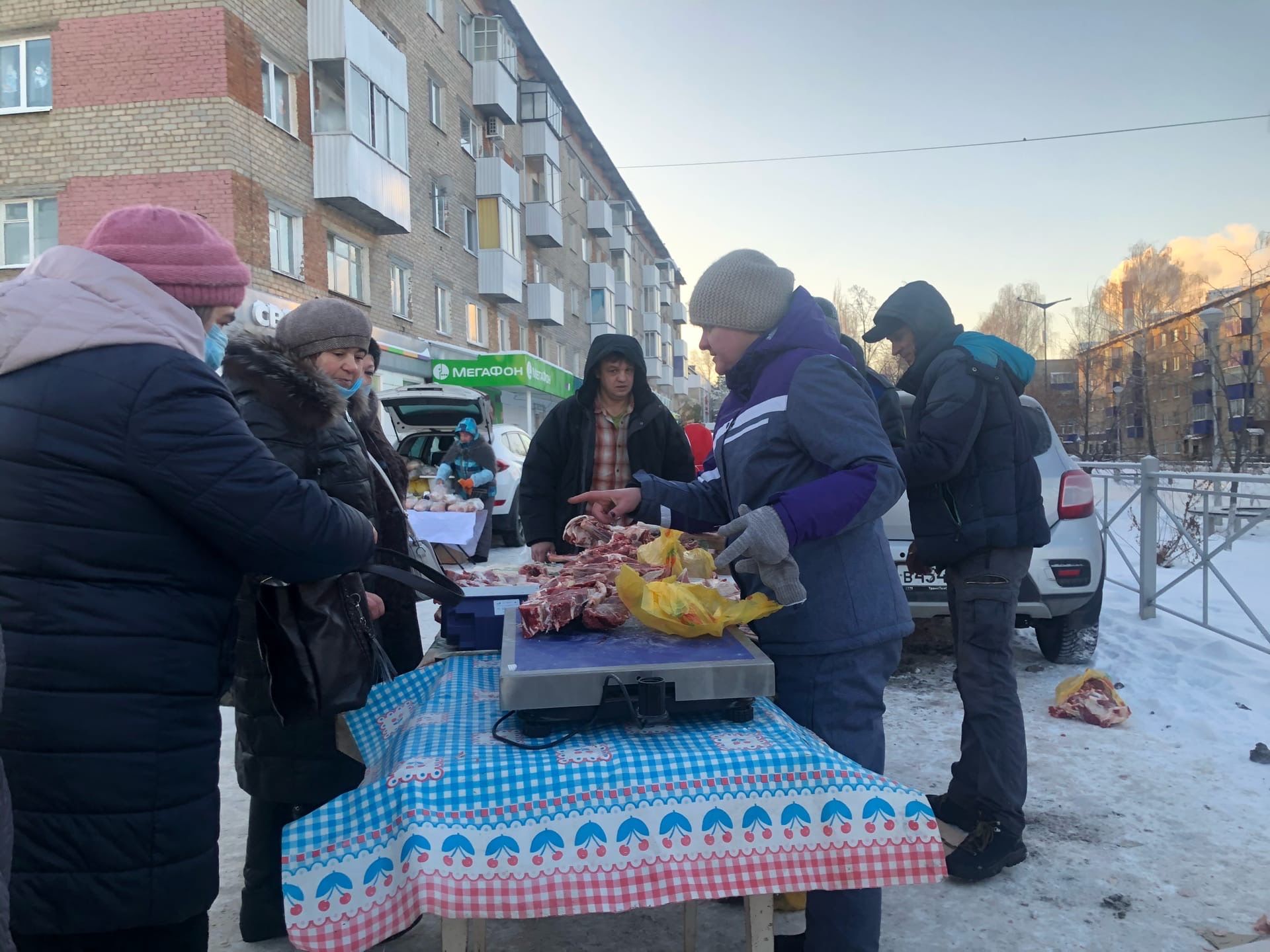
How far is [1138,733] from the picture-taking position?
465cm

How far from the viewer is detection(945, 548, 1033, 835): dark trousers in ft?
10.6

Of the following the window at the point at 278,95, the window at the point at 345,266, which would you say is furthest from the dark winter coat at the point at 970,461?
the window at the point at 345,266

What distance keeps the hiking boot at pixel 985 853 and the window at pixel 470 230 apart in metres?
25.0

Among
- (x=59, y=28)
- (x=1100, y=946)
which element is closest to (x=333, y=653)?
(x=1100, y=946)

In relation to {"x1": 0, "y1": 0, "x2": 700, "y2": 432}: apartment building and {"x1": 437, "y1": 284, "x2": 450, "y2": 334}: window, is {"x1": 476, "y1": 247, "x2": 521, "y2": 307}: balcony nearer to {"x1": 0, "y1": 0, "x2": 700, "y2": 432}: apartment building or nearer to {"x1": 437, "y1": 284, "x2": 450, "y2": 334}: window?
{"x1": 0, "y1": 0, "x2": 700, "y2": 432}: apartment building

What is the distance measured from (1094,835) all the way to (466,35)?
92.4 feet

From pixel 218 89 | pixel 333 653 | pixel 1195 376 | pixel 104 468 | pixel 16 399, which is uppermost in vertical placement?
pixel 218 89

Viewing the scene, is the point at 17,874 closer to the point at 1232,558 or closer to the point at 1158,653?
the point at 1158,653

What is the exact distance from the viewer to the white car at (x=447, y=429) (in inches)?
455

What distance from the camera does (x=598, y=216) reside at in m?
42.6

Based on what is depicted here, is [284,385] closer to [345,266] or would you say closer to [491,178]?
[345,266]

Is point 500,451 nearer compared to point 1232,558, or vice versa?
point 1232,558

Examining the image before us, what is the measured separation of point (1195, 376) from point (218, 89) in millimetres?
39788

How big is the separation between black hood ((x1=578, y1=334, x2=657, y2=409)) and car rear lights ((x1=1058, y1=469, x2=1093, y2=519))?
9.72 feet
